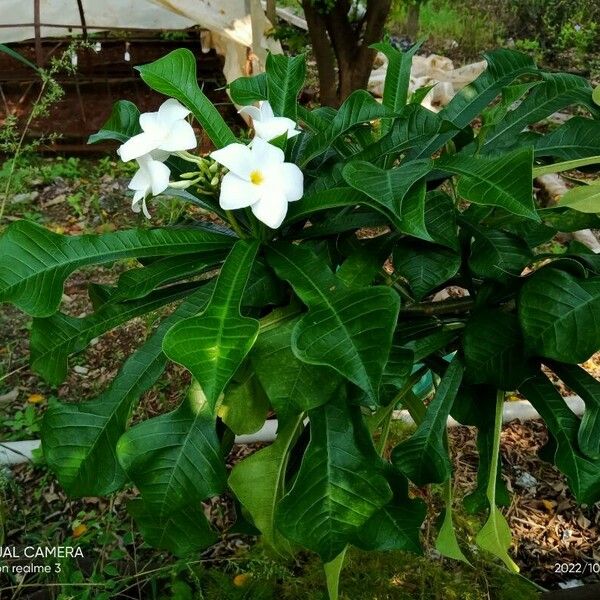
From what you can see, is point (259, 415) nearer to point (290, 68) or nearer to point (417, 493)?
point (290, 68)

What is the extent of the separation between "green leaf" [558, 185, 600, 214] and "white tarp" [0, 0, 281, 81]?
2.99 m

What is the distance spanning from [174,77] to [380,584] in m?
1.19

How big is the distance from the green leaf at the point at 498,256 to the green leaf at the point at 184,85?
0.42 metres

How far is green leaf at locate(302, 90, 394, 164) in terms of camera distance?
3.20 ft

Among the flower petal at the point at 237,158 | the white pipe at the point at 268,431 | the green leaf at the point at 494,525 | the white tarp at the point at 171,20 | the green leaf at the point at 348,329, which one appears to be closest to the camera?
the green leaf at the point at 348,329

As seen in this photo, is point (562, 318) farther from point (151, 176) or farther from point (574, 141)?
point (151, 176)

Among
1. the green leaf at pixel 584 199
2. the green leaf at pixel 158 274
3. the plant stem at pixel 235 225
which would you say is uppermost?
the green leaf at pixel 584 199

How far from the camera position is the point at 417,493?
192 cm

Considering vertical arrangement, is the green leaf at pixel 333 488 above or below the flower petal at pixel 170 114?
below

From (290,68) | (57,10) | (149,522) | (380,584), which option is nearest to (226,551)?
(380,584)

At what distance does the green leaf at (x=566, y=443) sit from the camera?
0.98 m

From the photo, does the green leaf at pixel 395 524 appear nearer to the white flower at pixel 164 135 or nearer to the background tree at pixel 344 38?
the white flower at pixel 164 135

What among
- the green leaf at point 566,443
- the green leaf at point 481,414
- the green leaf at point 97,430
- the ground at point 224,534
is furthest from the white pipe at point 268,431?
the green leaf at point 97,430

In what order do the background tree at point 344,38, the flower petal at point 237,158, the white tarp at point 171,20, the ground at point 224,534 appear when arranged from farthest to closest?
1. the white tarp at point 171,20
2. the background tree at point 344,38
3. the ground at point 224,534
4. the flower petal at point 237,158
